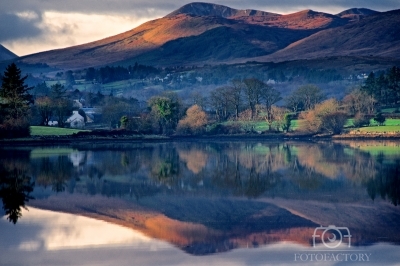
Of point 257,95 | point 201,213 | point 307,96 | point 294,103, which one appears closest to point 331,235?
point 201,213

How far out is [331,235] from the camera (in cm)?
1792

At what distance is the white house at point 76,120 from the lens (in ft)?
268

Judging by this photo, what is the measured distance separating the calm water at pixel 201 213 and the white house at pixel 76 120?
4298 cm

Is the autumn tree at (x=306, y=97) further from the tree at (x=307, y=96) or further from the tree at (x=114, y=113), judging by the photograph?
the tree at (x=114, y=113)

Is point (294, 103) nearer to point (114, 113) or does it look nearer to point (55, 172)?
point (114, 113)

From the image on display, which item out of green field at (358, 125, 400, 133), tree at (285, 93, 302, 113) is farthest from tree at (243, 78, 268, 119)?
green field at (358, 125, 400, 133)

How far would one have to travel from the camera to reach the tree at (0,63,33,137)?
59.8 meters

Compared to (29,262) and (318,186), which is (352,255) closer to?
(29,262)

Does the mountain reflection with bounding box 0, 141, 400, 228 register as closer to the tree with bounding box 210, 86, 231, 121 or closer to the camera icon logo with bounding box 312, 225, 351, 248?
the camera icon logo with bounding box 312, 225, 351, 248

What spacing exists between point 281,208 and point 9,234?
834 cm

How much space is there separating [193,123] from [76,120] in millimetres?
19474

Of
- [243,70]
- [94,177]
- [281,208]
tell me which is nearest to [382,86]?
[94,177]

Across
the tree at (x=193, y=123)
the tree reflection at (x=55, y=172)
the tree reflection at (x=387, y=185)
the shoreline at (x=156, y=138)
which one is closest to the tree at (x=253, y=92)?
the tree at (x=193, y=123)

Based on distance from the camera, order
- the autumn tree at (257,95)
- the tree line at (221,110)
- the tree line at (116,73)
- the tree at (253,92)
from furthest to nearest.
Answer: the tree line at (116,73) → the tree at (253,92) → the autumn tree at (257,95) → the tree line at (221,110)
